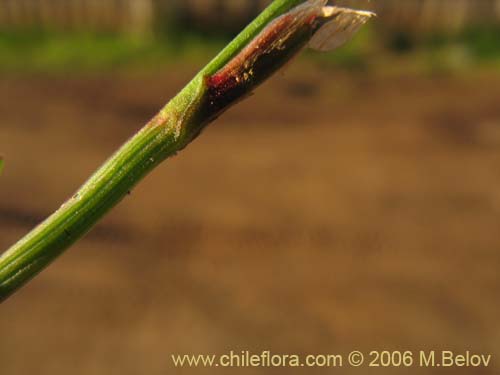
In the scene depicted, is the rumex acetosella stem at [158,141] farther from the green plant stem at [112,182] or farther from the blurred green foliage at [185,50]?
the blurred green foliage at [185,50]

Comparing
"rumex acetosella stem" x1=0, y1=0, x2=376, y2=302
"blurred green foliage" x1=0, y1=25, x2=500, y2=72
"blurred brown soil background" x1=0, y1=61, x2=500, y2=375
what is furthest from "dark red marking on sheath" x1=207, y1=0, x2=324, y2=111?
"blurred green foliage" x1=0, y1=25, x2=500, y2=72

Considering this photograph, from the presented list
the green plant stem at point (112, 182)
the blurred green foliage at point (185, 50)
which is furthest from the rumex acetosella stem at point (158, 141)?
the blurred green foliage at point (185, 50)

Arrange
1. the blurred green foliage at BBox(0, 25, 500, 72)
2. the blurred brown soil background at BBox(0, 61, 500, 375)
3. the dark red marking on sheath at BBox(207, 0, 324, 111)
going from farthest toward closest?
the blurred green foliage at BBox(0, 25, 500, 72) < the blurred brown soil background at BBox(0, 61, 500, 375) < the dark red marking on sheath at BBox(207, 0, 324, 111)

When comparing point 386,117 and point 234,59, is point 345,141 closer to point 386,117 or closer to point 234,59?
point 386,117

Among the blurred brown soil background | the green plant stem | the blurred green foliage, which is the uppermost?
the blurred green foliage

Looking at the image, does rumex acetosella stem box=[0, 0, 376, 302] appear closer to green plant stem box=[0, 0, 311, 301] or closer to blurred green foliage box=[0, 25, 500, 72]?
green plant stem box=[0, 0, 311, 301]

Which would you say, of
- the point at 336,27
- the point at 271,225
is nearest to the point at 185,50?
the point at 271,225

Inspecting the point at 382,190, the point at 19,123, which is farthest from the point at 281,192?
the point at 19,123
